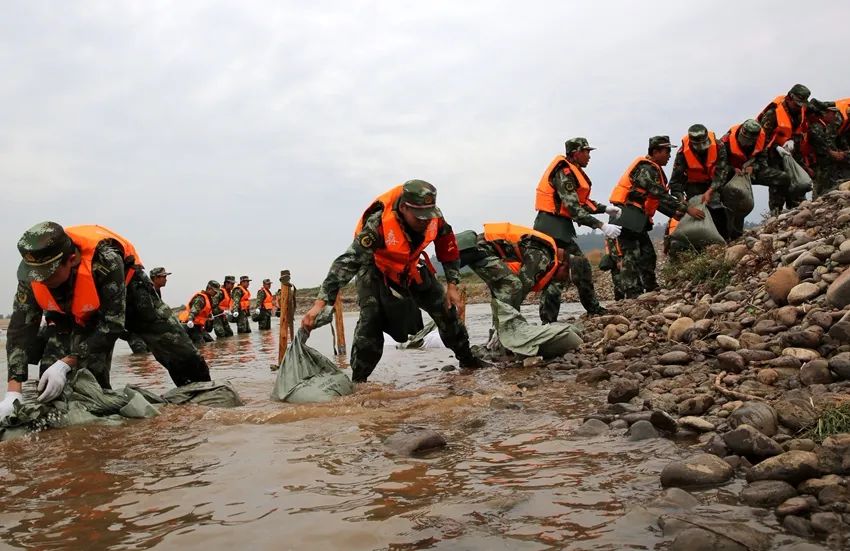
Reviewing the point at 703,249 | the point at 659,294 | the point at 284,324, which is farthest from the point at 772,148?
the point at 284,324

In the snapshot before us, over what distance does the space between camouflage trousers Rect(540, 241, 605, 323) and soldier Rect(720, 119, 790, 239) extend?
216 cm

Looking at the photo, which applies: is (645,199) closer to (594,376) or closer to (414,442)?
(594,376)

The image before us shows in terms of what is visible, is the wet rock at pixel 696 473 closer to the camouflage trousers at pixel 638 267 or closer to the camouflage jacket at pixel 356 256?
the camouflage jacket at pixel 356 256

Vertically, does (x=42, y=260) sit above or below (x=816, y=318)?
above

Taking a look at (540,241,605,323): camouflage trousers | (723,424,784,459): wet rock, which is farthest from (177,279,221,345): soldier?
(723,424,784,459): wet rock

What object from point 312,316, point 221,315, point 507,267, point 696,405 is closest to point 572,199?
point 507,267

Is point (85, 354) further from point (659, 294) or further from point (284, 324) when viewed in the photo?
point (659, 294)

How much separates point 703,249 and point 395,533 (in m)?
7.15

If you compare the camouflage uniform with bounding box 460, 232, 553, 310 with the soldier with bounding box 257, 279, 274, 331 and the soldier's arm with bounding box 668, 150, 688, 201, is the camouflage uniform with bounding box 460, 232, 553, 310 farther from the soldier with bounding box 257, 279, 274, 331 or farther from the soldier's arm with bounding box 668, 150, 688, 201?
the soldier with bounding box 257, 279, 274, 331

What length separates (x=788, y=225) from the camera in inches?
286

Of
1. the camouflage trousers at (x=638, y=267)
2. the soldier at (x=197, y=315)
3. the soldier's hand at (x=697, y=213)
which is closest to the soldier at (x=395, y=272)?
the camouflage trousers at (x=638, y=267)

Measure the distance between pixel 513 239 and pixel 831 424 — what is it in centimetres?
465

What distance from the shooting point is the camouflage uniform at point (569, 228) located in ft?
25.1

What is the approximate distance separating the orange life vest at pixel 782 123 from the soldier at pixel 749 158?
0.64ft
